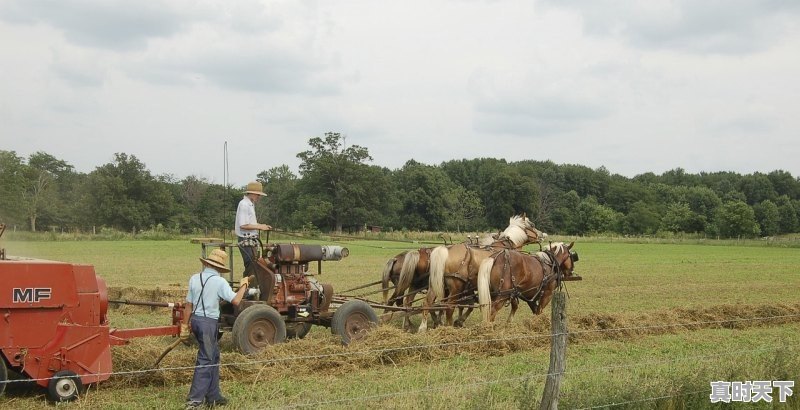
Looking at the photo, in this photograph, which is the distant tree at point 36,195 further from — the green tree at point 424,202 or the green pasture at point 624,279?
the green tree at point 424,202

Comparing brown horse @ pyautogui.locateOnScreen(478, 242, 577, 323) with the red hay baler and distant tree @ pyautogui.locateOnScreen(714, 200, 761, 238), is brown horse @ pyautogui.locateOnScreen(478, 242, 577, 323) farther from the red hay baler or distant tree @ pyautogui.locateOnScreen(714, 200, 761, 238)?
distant tree @ pyautogui.locateOnScreen(714, 200, 761, 238)

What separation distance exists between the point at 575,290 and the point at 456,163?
10049cm

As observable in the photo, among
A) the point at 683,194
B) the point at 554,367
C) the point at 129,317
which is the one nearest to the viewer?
the point at 554,367

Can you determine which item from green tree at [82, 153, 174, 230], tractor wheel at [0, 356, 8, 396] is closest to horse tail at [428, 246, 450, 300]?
tractor wheel at [0, 356, 8, 396]

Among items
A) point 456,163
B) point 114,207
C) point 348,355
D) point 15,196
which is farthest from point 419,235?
point 456,163

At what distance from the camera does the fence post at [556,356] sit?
20.9 ft

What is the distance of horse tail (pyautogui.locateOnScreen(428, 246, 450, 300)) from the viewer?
13.2 meters

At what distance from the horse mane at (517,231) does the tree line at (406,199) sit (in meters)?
18.0

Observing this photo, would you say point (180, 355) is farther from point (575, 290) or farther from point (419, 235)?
point (419, 235)

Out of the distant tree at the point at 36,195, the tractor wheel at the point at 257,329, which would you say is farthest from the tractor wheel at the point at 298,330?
the distant tree at the point at 36,195

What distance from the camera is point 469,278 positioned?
13.4 m

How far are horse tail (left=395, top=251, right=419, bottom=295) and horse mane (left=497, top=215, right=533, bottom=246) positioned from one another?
248cm

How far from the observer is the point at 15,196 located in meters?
28.0

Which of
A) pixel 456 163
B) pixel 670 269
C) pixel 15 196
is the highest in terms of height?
pixel 456 163
